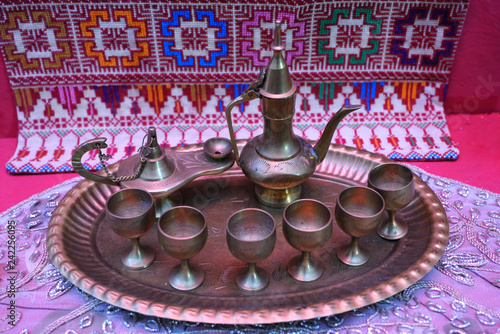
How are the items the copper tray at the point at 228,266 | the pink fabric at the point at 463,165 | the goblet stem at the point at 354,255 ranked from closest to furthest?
the copper tray at the point at 228,266 → the goblet stem at the point at 354,255 → the pink fabric at the point at 463,165

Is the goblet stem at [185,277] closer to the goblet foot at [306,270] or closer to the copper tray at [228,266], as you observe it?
the copper tray at [228,266]

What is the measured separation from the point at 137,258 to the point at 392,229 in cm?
53

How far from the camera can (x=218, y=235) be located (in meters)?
1.03

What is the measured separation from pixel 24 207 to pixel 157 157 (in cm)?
43

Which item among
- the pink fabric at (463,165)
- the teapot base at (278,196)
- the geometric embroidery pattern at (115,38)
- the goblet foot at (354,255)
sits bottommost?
the pink fabric at (463,165)

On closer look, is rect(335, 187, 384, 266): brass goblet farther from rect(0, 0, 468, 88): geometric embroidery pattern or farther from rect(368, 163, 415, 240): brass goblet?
rect(0, 0, 468, 88): geometric embroidery pattern

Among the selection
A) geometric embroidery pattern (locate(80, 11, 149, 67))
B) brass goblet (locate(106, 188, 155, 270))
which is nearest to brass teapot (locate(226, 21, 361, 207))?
brass goblet (locate(106, 188, 155, 270))

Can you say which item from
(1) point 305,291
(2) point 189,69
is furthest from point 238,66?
(1) point 305,291

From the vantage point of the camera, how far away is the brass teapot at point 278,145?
939 mm

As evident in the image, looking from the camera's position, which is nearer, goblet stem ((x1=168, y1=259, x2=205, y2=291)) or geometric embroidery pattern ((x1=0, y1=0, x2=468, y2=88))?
goblet stem ((x1=168, y1=259, x2=205, y2=291))

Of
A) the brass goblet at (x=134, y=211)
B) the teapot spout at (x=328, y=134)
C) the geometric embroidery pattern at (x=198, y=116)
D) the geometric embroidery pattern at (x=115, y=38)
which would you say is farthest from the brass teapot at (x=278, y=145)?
the geometric embroidery pattern at (x=115, y=38)

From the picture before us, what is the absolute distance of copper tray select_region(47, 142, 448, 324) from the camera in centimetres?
84

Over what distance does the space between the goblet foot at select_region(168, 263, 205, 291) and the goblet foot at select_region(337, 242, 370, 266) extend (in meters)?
0.28

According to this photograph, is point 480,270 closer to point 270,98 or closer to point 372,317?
point 372,317
